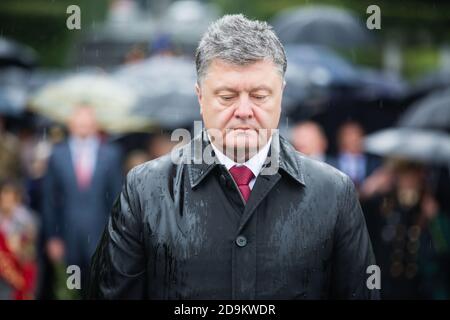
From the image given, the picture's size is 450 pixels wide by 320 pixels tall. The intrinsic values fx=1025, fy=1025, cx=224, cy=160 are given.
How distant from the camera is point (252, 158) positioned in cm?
359

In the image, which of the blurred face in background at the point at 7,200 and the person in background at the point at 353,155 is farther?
the person in background at the point at 353,155

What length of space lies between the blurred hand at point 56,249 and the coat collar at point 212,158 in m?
5.14

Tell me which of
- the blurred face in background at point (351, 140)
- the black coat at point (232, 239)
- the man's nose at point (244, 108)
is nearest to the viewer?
the man's nose at point (244, 108)

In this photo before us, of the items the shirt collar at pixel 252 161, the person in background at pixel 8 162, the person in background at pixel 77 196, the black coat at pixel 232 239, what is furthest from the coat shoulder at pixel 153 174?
the person in background at pixel 8 162

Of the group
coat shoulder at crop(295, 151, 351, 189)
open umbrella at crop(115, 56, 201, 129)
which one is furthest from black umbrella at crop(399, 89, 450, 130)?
coat shoulder at crop(295, 151, 351, 189)

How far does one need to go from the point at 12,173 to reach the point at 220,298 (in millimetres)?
7432

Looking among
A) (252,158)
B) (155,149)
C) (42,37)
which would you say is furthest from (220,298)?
(42,37)

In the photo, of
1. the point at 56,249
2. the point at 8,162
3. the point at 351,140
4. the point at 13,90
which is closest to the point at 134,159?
the point at 8,162

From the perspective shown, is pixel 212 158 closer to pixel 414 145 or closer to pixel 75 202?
pixel 75 202

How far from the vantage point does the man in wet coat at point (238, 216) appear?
11.3 feet

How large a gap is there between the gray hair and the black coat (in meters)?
0.36

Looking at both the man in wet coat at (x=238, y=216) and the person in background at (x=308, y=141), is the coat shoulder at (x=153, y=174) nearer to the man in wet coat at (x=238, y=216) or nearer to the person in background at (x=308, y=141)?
the man in wet coat at (x=238, y=216)

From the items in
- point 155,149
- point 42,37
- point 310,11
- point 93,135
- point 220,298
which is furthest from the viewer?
point 42,37

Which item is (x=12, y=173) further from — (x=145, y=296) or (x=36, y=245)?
(x=145, y=296)
